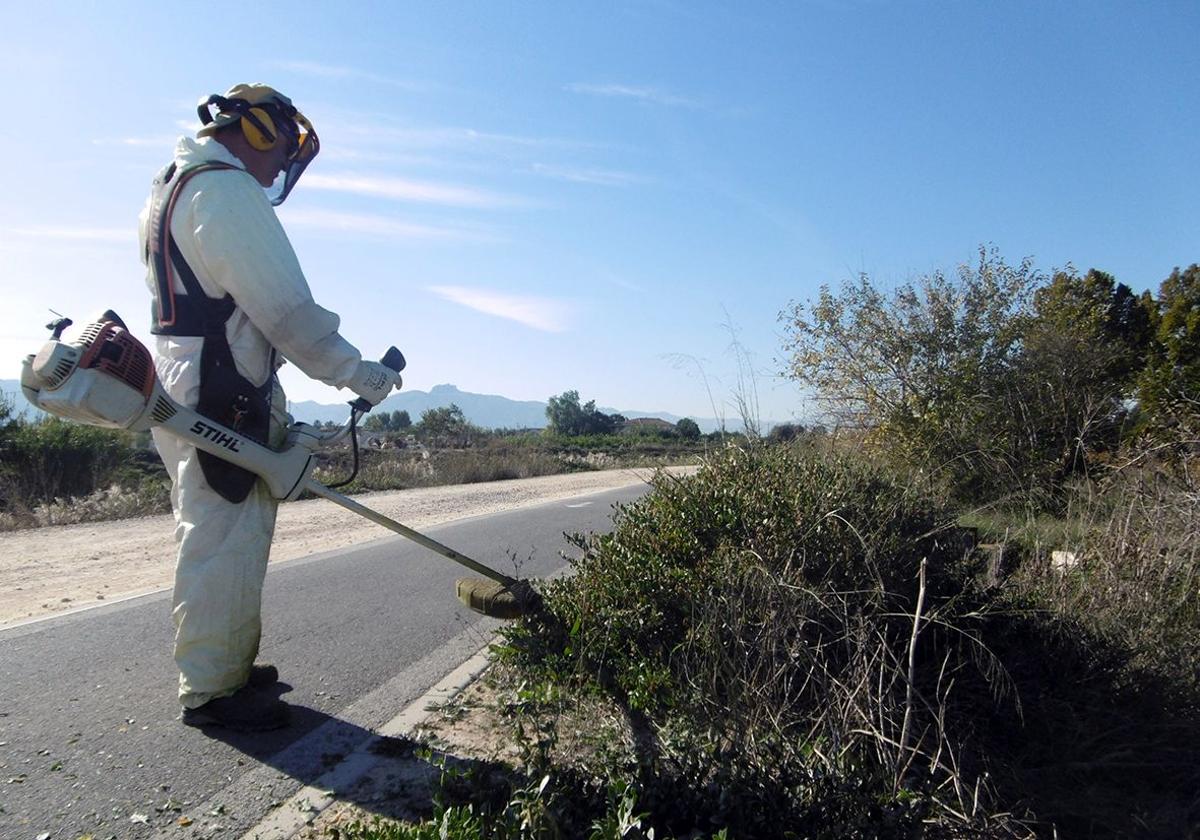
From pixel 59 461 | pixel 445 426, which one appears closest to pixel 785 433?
pixel 59 461

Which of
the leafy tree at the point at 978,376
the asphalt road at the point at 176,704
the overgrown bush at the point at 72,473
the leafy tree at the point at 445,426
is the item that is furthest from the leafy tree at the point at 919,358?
the leafy tree at the point at 445,426

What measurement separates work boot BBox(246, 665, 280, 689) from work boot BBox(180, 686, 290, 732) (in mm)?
403

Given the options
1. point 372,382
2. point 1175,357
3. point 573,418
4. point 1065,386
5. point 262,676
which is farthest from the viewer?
point 573,418

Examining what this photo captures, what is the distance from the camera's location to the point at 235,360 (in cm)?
359

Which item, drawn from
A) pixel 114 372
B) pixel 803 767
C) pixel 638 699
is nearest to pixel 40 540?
pixel 114 372

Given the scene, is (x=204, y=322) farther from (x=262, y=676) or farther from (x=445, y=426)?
(x=445, y=426)

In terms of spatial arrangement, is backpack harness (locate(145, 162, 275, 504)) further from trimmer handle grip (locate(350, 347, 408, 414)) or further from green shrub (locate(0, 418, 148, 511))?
green shrub (locate(0, 418, 148, 511))

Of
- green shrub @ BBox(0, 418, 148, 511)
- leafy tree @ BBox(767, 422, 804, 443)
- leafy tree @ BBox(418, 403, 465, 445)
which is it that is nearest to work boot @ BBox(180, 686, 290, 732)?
leafy tree @ BBox(767, 422, 804, 443)

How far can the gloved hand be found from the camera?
3682 millimetres

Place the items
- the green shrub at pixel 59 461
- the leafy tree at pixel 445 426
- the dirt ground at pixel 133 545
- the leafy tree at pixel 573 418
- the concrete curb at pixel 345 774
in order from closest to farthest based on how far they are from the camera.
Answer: the concrete curb at pixel 345 774
the dirt ground at pixel 133 545
the green shrub at pixel 59 461
the leafy tree at pixel 445 426
the leafy tree at pixel 573 418

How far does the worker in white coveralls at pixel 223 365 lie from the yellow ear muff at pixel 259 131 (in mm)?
144

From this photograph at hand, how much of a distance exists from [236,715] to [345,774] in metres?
0.61

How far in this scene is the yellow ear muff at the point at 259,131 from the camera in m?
3.81

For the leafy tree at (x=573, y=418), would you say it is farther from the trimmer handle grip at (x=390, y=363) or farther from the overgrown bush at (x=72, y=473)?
the trimmer handle grip at (x=390, y=363)
